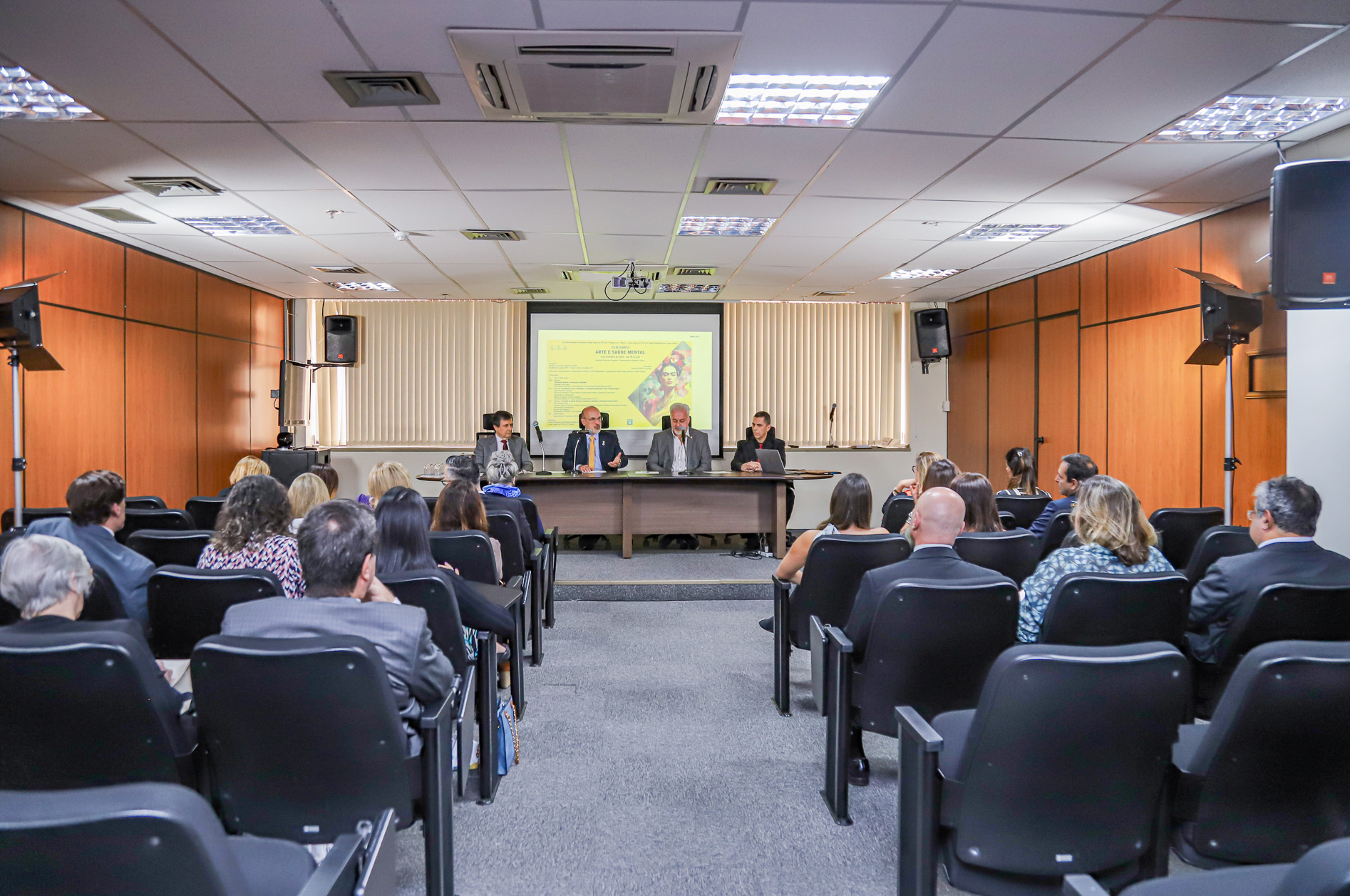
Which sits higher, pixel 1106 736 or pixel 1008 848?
pixel 1106 736

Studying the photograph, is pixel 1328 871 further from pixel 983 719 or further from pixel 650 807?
pixel 650 807

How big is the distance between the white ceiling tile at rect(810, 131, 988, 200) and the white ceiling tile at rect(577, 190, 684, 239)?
110 cm

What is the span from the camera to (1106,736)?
158cm

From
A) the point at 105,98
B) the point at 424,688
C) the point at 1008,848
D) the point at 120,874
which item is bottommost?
the point at 1008,848

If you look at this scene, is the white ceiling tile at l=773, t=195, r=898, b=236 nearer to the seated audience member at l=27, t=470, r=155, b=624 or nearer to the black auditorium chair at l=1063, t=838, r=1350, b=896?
the seated audience member at l=27, t=470, r=155, b=624

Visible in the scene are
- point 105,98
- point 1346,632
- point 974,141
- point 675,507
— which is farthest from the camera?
point 675,507

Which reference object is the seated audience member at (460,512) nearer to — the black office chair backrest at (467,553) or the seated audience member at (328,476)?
the black office chair backrest at (467,553)

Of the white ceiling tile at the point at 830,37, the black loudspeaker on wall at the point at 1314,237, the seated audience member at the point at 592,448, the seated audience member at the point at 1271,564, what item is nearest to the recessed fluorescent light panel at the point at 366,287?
the seated audience member at the point at 592,448

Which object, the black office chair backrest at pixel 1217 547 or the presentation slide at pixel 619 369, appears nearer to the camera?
the black office chair backrest at pixel 1217 547

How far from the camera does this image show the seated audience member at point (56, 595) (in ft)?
5.67

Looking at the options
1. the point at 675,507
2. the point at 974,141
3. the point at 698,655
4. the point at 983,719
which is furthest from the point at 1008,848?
the point at 675,507

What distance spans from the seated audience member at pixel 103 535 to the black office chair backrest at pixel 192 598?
139 mm

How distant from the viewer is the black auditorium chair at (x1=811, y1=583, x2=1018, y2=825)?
2.26 metres

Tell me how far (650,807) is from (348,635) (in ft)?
4.89
